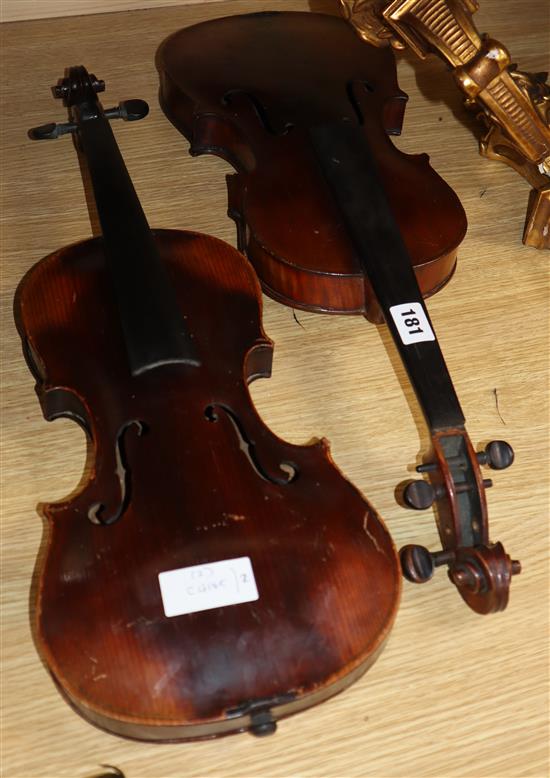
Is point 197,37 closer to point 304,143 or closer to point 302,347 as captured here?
point 304,143

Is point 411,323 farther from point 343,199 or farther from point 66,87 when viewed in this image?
point 66,87

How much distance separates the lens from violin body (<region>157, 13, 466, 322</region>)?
51.8 inches

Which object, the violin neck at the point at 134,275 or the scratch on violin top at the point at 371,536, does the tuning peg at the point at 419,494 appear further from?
the violin neck at the point at 134,275

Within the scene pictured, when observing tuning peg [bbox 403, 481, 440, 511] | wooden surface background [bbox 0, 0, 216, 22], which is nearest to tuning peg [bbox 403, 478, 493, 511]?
tuning peg [bbox 403, 481, 440, 511]

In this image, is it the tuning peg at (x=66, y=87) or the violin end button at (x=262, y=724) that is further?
the tuning peg at (x=66, y=87)

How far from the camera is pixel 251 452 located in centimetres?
107

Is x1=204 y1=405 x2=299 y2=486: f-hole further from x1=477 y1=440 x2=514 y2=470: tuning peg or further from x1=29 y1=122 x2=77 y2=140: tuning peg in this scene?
x1=29 y1=122 x2=77 y2=140: tuning peg

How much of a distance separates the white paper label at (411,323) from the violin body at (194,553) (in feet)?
0.60

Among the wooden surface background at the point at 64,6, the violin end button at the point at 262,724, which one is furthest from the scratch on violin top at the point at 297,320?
the wooden surface background at the point at 64,6

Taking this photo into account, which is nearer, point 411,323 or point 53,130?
point 411,323

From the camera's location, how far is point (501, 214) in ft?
5.22

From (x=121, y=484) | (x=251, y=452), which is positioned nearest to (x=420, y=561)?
(x=251, y=452)

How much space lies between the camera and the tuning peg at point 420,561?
1.05 meters

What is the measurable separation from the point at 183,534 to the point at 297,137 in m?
0.69
